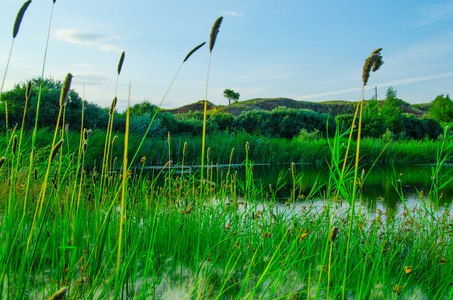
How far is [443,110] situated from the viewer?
144ft

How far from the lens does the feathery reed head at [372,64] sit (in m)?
1.14

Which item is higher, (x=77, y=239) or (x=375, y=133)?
(x=375, y=133)

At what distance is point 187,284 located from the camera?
204cm

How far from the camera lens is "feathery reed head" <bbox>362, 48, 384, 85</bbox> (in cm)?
114

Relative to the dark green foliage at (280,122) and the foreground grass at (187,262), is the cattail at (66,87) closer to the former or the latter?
the foreground grass at (187,262)

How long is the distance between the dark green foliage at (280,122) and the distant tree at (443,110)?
88.8 ft

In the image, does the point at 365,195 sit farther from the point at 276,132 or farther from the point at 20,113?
the point at 276,132

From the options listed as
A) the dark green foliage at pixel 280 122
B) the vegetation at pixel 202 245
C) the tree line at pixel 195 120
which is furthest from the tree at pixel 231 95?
the vegetation at pixel 202 245

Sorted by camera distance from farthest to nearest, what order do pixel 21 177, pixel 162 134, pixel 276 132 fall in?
pixel 276 132
pixel 162 134
pixel 21 177

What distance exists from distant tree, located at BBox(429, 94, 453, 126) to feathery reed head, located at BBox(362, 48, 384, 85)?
1872 inches

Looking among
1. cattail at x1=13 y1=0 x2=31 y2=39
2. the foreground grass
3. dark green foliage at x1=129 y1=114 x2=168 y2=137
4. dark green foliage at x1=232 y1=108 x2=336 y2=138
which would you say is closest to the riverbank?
dark green foliage at x1=129 y1=114 x2=168 y2=137

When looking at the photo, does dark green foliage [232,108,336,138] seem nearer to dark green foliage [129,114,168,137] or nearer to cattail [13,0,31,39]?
dark green foliage [129,114,168,137]

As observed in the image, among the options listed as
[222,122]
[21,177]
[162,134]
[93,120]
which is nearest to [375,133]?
[222,122]

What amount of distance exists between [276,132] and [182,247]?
1959cm
